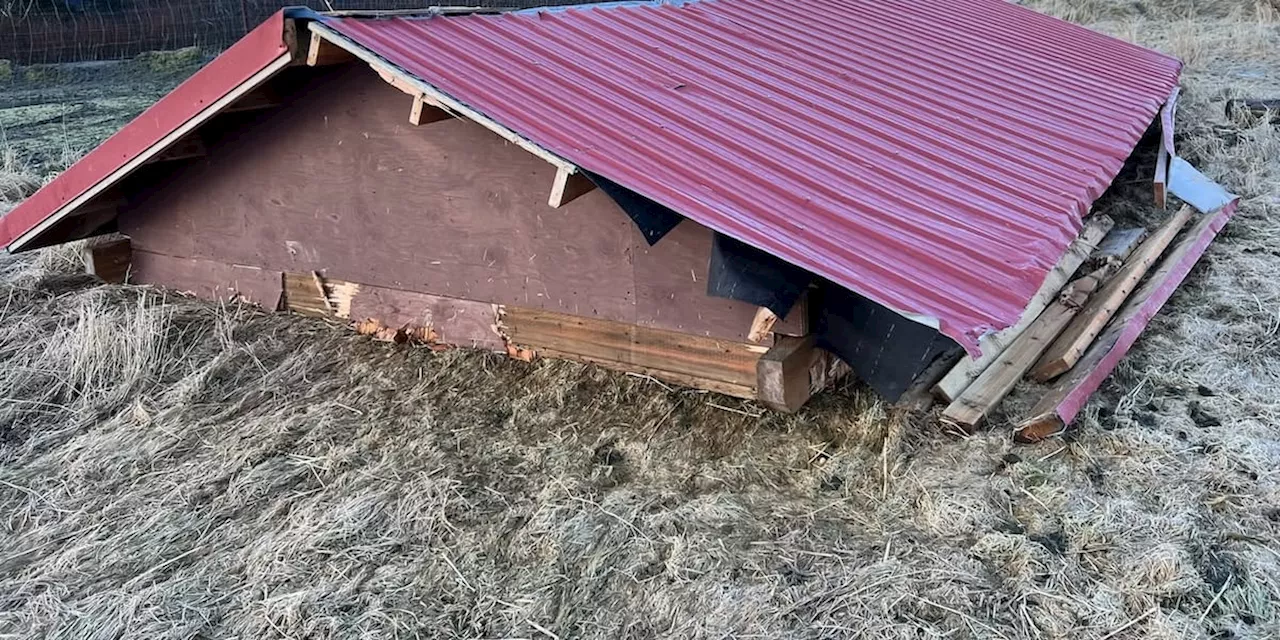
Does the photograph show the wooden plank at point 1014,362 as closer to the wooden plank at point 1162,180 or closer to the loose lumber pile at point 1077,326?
the loose lumber pile at point 1077,326

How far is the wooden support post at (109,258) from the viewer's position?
5223 mm

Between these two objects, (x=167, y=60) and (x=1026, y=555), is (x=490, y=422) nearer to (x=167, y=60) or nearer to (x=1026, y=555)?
(x=1026, y=555)

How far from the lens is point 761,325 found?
152 inches

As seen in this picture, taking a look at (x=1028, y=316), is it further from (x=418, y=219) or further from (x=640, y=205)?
(x=418, y=219)

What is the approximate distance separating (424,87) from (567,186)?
2.26 ft

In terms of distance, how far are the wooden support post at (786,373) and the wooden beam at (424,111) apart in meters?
1.65

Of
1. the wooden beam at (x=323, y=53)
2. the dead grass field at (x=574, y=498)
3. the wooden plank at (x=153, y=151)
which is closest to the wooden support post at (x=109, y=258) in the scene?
the dead grass field at (x=574, y=498)

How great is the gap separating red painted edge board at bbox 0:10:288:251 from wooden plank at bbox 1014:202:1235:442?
3.47m

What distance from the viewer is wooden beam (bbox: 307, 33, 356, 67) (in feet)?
12.0

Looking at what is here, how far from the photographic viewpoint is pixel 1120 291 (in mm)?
5012

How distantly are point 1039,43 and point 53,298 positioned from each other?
8082mm

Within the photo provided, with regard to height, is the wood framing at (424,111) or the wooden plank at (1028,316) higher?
the wood framing at (424,111)

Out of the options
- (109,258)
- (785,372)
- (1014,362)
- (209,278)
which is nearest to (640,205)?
(785,372)

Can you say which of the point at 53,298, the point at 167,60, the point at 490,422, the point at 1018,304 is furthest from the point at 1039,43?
the point at 167,60
